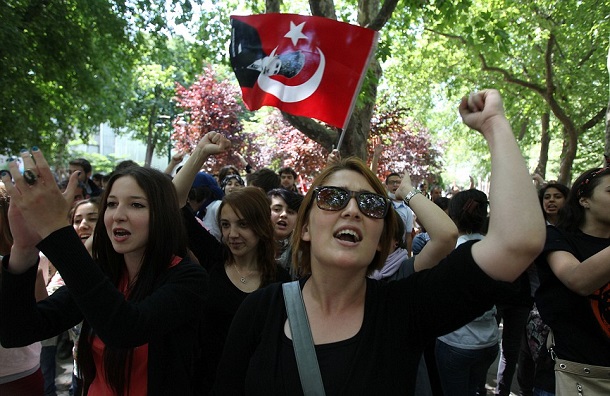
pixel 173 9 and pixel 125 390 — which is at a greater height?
pixel 173 9

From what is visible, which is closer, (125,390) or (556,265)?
(125,390)

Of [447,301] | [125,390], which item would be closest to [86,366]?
[125,390]

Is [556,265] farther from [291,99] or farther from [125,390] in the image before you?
[291,99]

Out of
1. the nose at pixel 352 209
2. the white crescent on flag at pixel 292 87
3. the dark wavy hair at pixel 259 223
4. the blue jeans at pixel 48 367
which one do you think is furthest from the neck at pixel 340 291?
the white crescent on flag at pixel 292 87

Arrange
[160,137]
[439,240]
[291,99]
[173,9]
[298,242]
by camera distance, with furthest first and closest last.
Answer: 1. [160,137]
2. [173,9]
3. [291,99]
4. [439,240]
5. [298,242]

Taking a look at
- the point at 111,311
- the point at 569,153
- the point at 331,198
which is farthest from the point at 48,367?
the point at 569,153

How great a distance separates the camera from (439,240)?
89.4 inches

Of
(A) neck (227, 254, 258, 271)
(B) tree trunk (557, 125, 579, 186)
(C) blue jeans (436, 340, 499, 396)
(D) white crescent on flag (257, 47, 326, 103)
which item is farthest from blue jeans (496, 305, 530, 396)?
(B) tree trunk (557, 125, 579, 186)

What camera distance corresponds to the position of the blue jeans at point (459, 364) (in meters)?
3.56

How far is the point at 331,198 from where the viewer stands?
1.77 metres

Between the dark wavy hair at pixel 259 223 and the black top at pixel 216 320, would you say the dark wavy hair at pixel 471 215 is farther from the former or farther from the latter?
the black top at pixel 216 320

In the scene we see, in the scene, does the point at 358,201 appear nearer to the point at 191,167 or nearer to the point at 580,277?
the point at 580,277

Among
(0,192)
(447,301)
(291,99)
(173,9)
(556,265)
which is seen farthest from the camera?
(173,9)

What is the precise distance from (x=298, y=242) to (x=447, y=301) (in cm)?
69
